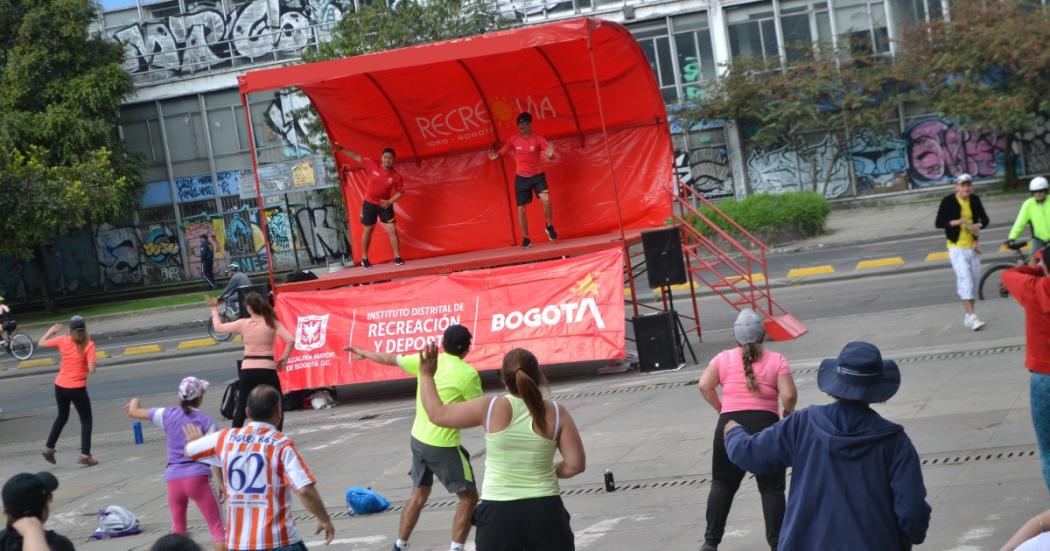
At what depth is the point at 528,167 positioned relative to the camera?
17969 millimetres

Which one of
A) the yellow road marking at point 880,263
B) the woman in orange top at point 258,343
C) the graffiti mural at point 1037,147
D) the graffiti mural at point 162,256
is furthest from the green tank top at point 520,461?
the graffiti mural at point 162,256

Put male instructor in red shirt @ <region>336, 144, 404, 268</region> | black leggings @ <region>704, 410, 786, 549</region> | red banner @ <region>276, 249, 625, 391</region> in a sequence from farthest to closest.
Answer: male instructor in red shirt @ <region>336, 144, 404, 268</region>, red banner @ <region>276, 249, 625, 391</region>, black leggings @ <region>704, 410, 786, 549</region>

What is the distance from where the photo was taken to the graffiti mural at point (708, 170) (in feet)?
126

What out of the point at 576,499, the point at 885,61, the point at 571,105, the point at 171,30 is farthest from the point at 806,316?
the point at 171,30

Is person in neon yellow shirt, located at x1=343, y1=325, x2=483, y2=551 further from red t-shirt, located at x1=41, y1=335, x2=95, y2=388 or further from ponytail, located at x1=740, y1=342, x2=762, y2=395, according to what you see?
red t-shirt, located at x1=41, y1=335, x2=95, y2=388

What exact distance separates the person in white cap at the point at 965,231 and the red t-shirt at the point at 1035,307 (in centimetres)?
763

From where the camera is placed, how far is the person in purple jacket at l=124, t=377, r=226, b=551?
7.97 metres

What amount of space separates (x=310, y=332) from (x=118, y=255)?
28587 millimetres

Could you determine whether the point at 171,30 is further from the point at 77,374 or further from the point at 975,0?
the point at 77,374

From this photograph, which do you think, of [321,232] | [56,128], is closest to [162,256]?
[321,232]

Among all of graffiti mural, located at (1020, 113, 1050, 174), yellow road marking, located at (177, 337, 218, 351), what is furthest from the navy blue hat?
graffiti mural, located at (1020, 113, 1050, 174)

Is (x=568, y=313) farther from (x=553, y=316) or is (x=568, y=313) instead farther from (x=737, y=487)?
(x=737, y=487)

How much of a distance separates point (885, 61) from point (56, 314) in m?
27.0

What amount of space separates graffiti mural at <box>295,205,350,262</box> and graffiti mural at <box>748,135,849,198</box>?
13.8m
